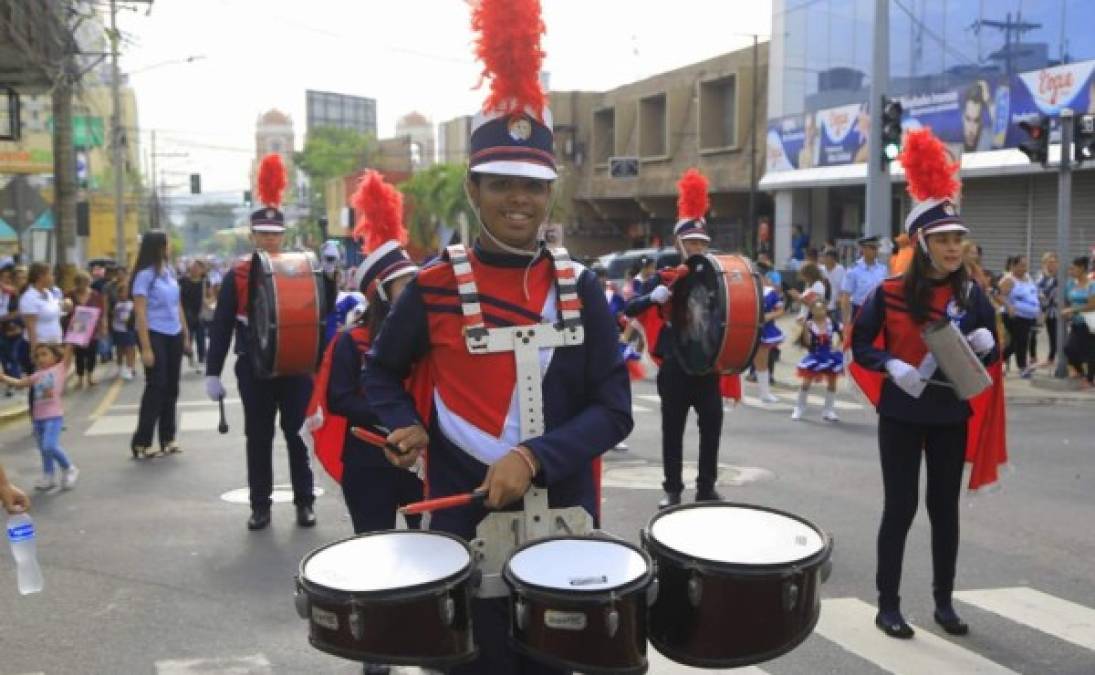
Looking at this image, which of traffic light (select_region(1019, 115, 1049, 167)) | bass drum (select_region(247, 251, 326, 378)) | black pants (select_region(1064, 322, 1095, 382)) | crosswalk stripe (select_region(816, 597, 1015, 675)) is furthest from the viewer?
traffic light (select_region(1019, 115, 1049, 167))

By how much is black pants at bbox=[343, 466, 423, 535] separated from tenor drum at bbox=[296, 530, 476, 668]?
2.16 metres

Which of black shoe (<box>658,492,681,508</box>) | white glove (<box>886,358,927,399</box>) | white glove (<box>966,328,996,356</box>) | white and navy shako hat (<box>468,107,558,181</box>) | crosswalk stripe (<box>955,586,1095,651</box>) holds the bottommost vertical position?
crosswalk stripe (<box>955,586,1095,651</box>)

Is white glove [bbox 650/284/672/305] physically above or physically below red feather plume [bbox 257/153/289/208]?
below

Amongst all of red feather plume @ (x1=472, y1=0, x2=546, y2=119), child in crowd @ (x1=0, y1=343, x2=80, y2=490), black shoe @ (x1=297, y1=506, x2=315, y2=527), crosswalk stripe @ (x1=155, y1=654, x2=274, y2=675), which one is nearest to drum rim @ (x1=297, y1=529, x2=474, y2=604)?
red feather plume @ (x1=472, y1=0, x2=546, y2=119)

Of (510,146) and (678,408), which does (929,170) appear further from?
(510,146)

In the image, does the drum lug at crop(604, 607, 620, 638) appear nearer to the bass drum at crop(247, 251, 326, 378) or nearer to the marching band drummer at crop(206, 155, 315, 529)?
the bass drum at crop(247, 251, 326, 378)

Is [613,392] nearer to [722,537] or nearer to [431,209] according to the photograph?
[722,537]

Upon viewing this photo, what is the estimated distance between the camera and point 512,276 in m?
3.25

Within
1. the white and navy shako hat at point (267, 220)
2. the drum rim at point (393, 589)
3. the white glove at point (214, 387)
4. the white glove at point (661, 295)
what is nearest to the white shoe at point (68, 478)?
the white glove at point (214, 387)

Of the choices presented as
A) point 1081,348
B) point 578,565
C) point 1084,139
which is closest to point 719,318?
point 578,565

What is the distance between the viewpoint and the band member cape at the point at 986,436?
5.62 meters

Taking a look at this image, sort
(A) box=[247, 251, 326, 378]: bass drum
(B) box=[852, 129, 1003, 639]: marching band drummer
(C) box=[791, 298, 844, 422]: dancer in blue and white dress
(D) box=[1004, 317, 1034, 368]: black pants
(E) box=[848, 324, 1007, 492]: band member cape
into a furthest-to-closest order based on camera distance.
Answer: (D) box=[1004, 317, 1034, 368]: black pants, (C) box=[791, 298, 844, 422]: dancer in blue and white dress, (A) box=[247, 251, 326, 378]: bass drum, (E) box=[848, 324, 1007, 492]: band member cape, (B) box=[852, 129, 1003, 639]: marching band drummer

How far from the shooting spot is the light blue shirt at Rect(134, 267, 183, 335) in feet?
31.9

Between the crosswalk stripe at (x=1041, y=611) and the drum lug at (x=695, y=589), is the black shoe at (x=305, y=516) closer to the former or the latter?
the crosswalk stripe at (x=1041, y=611)
